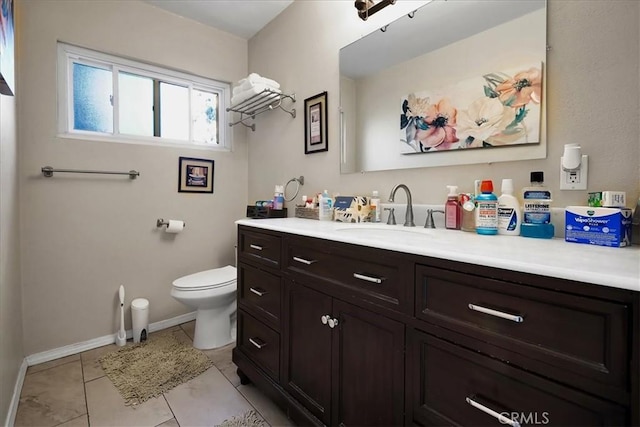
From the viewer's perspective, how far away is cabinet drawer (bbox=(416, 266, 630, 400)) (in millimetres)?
546

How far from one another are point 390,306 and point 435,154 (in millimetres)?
826

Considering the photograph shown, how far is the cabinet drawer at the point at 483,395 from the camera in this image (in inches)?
23.0

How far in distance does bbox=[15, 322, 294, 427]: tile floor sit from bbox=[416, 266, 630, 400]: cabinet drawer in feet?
3.60

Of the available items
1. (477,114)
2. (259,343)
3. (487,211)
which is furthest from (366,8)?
(259,343)

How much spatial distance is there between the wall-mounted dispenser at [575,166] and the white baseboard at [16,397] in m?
2.43

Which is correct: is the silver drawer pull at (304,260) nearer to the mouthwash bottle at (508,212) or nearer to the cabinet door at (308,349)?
the cabinet door at (308,349)

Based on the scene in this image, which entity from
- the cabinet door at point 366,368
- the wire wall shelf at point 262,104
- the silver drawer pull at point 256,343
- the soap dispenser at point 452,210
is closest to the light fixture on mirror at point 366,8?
the wire wall shelf at point 262,104

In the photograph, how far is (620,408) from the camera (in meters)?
0.54

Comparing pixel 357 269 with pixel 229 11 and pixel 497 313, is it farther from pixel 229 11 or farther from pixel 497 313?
pixel 229 11

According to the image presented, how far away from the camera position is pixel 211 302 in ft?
6.47

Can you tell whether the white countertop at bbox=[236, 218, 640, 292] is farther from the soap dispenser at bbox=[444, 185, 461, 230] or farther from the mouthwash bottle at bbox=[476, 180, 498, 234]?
the soap dispenser at bbox=[444, 185, 461, 230]

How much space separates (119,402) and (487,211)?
1980mm

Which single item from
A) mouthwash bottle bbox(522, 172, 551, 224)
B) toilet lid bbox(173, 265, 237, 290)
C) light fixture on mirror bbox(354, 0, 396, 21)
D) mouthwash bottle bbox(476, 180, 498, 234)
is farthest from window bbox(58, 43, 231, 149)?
mouthwash bottle bbox(522, 172, 551, 224)

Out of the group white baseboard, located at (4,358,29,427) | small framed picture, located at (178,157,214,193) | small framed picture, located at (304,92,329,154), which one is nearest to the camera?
white baseboard, located at (4,358,29,427)
